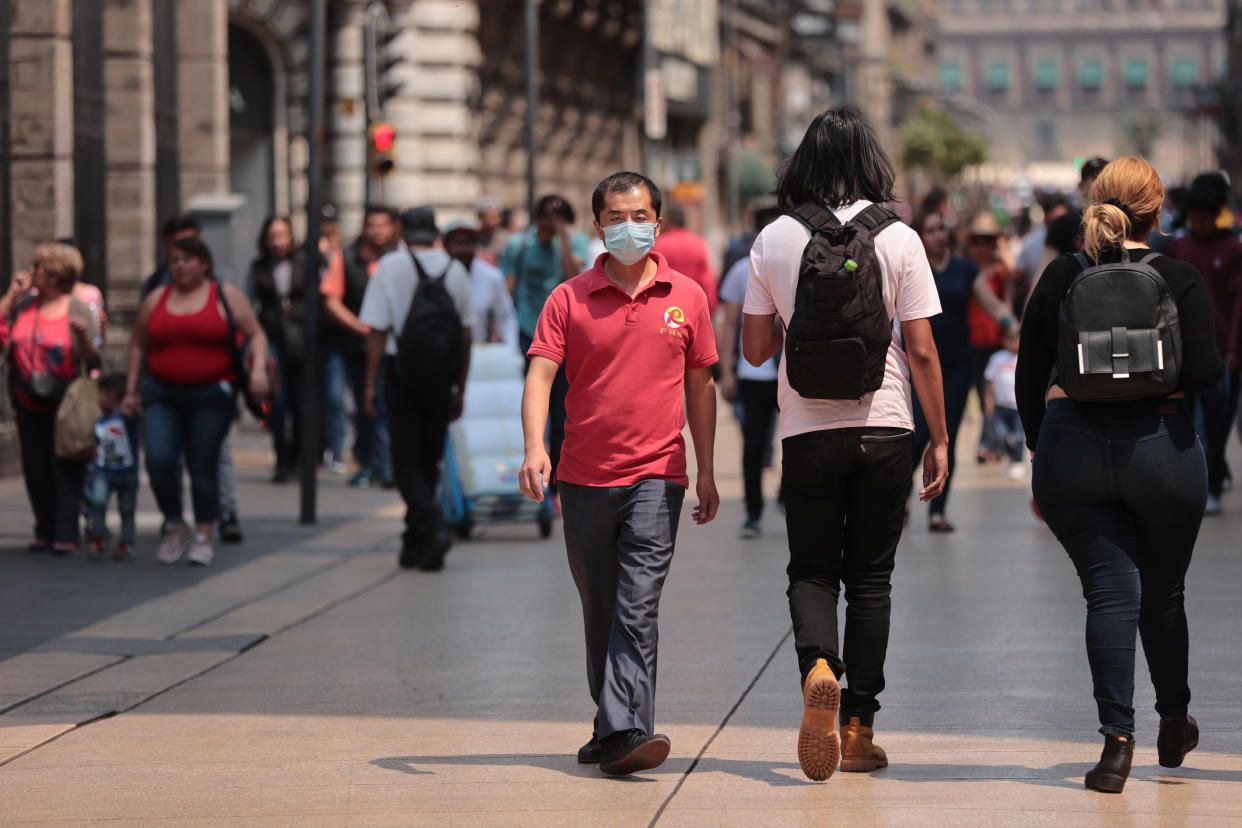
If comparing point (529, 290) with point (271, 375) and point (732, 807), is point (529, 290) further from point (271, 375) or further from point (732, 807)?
point (732, 807)

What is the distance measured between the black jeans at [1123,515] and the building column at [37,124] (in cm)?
1120

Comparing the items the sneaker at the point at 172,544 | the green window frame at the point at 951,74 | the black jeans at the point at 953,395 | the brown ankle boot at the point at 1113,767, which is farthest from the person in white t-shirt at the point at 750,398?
the green window frame at the point at 951,74

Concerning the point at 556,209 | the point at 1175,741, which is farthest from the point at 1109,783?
the point at 556,209

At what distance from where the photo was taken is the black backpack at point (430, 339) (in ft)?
35.3

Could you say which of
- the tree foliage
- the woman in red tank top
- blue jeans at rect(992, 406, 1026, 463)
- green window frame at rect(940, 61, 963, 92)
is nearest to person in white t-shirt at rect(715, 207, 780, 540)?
the woman in red tank top

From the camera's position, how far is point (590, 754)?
6336mm

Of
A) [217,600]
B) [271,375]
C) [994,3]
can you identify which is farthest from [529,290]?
[994,3]

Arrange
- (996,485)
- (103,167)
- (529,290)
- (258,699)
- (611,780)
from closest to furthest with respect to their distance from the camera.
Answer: (611,780)
(258,699)
(529,290)
(996,485)
(103,167)

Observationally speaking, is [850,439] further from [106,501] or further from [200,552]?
[106,501]

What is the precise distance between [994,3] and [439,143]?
473 ft

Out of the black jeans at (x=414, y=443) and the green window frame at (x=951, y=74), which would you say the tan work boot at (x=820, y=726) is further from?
the green window frame at (x=951, y=74)

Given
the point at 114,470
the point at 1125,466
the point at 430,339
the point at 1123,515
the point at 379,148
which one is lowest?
the point at 114,470

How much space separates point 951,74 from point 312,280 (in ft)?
521

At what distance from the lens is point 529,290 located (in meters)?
13.7
